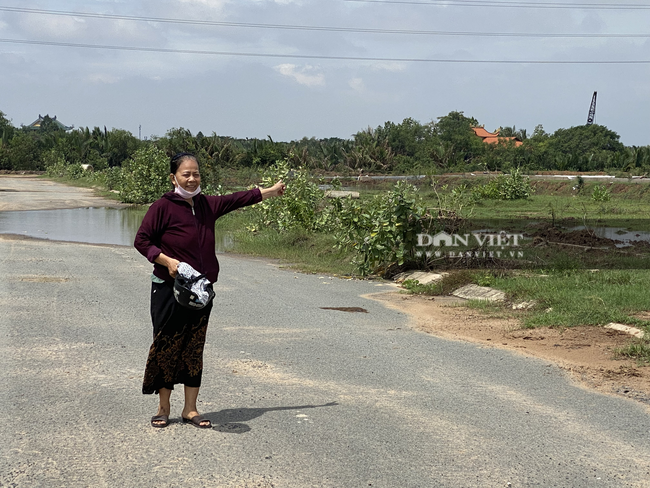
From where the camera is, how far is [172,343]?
5.34m

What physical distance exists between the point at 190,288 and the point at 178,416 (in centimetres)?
110

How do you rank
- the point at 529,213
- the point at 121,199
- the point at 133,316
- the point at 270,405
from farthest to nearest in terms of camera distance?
1. the point at 121,199
2. the point at 529,213
3. the point at 133,316
4. the point at 270,405

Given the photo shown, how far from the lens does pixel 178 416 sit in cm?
564

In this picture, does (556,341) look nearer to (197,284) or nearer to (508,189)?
(197,284)

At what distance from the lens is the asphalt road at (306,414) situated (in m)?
4.67

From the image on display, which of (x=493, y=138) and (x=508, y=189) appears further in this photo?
(x=493, y=138)

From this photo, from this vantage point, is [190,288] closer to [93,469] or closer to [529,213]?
[93,469]

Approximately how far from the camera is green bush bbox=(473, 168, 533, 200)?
1612 inches

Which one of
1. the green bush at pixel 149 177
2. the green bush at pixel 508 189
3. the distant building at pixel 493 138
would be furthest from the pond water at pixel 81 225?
the distant building at pixel 493 138

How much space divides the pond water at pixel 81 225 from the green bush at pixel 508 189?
17709 millimetres

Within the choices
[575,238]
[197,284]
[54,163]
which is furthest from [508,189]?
[54,163]

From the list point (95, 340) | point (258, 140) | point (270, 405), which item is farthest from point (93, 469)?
point (258, 140)

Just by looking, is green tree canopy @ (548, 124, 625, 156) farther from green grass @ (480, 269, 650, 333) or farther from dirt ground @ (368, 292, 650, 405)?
dirt ground @ (368, 292, 650, 405)

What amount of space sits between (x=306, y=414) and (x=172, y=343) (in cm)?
116
